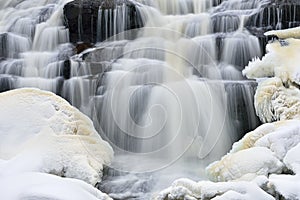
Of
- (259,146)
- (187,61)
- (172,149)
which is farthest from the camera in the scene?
(187,61)

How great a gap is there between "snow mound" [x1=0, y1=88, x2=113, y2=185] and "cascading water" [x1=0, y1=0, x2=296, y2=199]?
45cm

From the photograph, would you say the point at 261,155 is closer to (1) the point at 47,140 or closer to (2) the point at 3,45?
(1) the point at 47,140

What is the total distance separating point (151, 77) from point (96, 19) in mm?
2593

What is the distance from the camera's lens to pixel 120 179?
580cm

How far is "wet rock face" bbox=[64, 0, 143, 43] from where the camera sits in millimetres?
9547

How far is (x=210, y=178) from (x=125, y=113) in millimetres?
2303

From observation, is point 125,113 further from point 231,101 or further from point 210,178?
point 210,178

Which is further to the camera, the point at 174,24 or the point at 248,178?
the point at 174,24

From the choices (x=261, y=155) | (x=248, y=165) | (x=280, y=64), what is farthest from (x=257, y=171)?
(x=280, y=64)

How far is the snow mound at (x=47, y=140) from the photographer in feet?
15.9

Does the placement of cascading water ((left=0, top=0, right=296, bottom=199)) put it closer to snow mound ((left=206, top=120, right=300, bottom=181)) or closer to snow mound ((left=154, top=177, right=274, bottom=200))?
snow mound ((left=206, top=120, right=300, bottom=181))

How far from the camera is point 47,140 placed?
525 cm

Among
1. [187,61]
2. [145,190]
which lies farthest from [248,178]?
[187,61]

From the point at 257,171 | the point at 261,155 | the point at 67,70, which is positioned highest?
the point at 67,70
